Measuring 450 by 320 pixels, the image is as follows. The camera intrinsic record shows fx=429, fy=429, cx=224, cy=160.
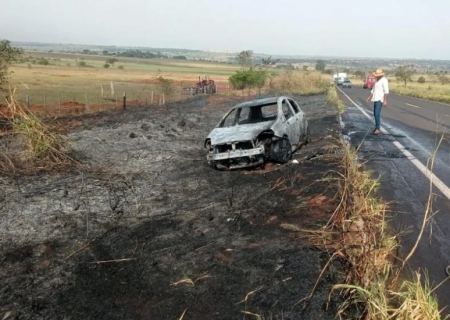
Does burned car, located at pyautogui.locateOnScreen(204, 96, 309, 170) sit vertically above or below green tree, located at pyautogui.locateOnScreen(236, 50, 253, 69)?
below

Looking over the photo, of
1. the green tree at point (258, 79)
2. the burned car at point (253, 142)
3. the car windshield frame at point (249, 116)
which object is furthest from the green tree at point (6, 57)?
the green tree at point (258, 79)

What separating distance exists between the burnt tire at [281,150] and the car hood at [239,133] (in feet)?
1.34

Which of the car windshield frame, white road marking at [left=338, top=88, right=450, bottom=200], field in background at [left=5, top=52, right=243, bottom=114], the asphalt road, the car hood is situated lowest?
field in background at [left=5, top=52, right=243, bottom=114]

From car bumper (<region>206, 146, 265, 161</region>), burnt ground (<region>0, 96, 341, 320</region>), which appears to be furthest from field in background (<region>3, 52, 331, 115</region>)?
car bumper (<region>206, 146, 265, 161</region>)

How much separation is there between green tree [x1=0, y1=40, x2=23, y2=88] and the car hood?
587 inches

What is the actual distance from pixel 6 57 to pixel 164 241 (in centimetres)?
1832

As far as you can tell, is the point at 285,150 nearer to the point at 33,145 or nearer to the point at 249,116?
the point at 249,116

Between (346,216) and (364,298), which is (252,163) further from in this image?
(364,298)

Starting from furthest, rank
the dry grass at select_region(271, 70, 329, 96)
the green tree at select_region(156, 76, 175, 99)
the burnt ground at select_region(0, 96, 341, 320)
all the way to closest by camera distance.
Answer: the dry grass at select_region(271, 70, 329, 96) → the green tree at select_region(156, 76, 175, 99) → the burnt ground at select_region(0, 96, 341, 320)

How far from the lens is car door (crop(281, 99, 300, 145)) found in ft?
32.5

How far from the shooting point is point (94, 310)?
4207 millimetres

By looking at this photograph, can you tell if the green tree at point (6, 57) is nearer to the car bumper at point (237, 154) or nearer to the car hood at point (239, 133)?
the car hood at point (239, 133)

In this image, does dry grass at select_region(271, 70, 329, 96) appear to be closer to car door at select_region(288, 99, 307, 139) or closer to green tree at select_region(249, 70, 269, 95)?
green tree at select_region(249, 70, 269, 95)

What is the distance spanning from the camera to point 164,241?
226 inches
